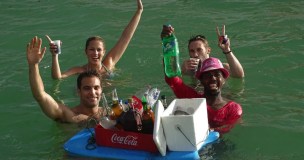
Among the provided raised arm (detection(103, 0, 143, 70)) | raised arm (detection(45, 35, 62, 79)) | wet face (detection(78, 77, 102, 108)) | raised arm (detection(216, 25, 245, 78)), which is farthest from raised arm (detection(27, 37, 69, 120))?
raised arm (detection(103, 0, 143, 70))

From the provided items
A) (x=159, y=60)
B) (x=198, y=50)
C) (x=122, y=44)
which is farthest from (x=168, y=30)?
(x=159, y=60)

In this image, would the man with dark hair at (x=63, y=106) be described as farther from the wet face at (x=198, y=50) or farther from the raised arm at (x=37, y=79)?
the wet face at (x=198, y=50)

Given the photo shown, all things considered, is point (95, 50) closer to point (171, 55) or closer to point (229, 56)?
point (171, 55)

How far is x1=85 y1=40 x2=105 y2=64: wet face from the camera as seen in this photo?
7812 mm

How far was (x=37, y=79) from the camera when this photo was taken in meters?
A: 5.57

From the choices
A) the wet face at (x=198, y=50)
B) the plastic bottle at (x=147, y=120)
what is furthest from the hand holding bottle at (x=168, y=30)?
the wet face at (x=198, y=50)

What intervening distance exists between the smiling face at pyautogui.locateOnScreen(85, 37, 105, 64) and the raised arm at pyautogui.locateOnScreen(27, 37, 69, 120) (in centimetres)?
190

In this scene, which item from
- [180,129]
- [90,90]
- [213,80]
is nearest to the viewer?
[180,129]

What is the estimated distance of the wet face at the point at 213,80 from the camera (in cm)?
573

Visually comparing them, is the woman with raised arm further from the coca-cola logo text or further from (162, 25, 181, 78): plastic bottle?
the coca-cola logo text

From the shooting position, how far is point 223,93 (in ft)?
25.1

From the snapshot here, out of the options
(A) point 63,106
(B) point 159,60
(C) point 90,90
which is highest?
(C) point 90,90

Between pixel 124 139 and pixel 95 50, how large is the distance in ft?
9.72

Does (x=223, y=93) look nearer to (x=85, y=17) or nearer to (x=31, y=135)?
(x=31, y=135)
